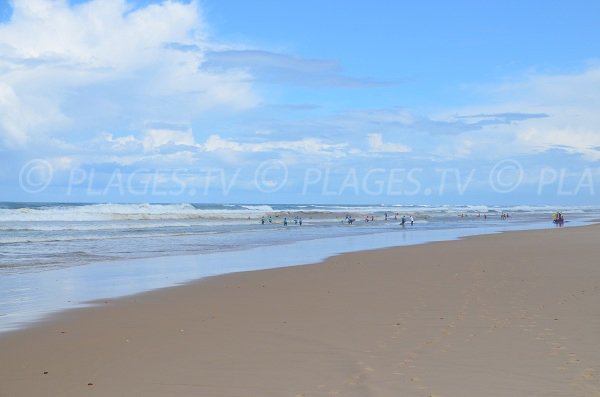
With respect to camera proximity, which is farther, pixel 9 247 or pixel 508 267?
pixel 9 247

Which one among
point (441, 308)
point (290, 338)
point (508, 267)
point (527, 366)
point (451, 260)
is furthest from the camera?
point (451, 260)

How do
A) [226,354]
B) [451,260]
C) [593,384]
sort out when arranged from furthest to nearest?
[451,260], [226,354], [593,384]

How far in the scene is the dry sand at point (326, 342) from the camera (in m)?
5.98

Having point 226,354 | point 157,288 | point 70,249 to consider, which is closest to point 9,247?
point 70,249

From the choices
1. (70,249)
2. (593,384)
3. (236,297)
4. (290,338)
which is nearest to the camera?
(593,384)

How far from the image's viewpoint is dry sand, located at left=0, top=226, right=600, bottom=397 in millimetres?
5977

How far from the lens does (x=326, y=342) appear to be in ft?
25.7

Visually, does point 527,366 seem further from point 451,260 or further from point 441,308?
point 451,260

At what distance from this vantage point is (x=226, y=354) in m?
7.31

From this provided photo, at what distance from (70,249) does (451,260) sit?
17038 millimetres

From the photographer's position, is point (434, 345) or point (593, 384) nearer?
point (593, 384)

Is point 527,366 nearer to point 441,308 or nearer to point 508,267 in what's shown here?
point 441,308

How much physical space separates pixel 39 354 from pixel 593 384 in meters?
6.37

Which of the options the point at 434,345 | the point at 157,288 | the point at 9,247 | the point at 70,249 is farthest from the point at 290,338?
the point at 9,247
